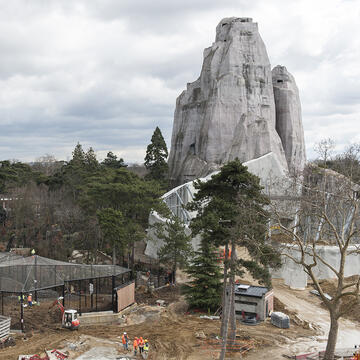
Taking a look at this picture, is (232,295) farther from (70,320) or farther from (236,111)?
(236,111)

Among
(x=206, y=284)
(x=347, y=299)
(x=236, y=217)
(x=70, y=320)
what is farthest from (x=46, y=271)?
(x=347, y=299)

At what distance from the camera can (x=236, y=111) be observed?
6003 centimetres

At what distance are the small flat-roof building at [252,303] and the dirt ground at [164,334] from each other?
63 cm

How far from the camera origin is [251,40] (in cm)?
6247

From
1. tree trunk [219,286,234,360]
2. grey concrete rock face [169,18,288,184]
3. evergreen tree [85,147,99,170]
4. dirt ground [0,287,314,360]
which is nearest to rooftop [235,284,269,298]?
dirt ground [0,287,314,360]

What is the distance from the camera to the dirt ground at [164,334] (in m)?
16.6

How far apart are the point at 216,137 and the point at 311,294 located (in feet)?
117

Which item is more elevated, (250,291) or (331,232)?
(331,232)

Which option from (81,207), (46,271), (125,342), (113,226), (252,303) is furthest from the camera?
(81,207)

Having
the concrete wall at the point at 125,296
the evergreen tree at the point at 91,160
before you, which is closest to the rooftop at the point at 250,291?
the concrete wall at the point at 125,296

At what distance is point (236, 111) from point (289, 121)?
1000 centimetres

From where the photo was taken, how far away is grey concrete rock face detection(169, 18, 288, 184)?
57031mm

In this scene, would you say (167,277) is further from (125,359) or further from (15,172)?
(15,172)

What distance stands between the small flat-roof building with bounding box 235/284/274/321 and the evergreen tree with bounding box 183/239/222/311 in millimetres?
1303
